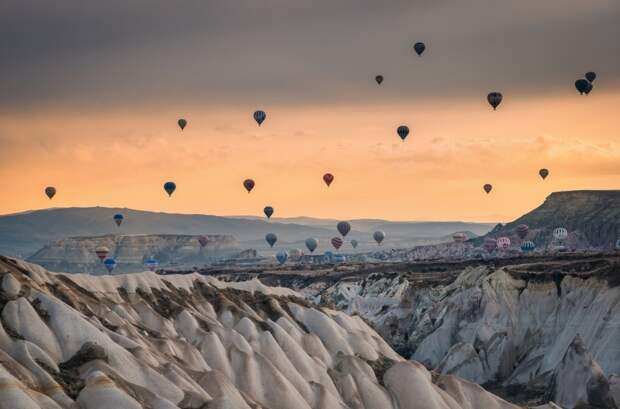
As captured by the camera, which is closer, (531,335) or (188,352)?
(188,352)

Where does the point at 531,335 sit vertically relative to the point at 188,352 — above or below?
below

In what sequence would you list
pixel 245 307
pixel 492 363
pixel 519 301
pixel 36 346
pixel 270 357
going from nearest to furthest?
pixel 36 346, pixel 270 357, pixel 245 307, pixel 492 363, pixel 519 301

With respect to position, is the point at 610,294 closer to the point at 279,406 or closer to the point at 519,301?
the point at 519,301

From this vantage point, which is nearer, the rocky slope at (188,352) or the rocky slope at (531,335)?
the rocky slope at (188,352)

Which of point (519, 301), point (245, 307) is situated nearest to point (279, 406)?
point (245, 307)

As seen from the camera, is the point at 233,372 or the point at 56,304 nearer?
the point at 56,304
